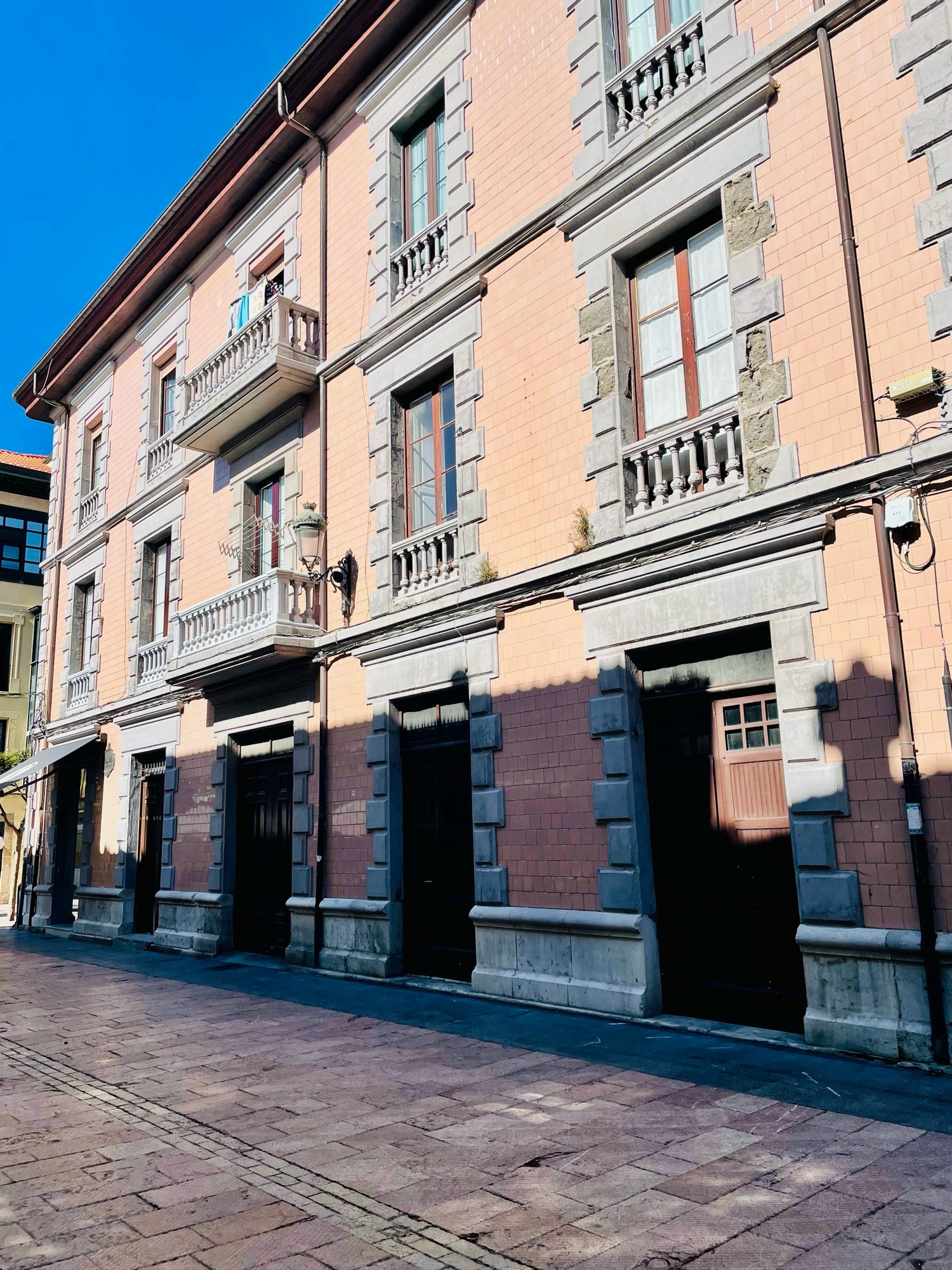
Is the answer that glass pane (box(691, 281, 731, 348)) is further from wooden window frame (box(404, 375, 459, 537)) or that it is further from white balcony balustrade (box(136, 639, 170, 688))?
white balcony balustrade (box(136, 639, 170, 688))

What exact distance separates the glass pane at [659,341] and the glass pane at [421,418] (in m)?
3.31

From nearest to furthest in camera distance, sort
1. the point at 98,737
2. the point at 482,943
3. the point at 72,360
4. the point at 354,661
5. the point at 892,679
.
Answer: the point at 892,679, the point at 482,943, the point at 354,661, the point at 98,737, the point at 72,360

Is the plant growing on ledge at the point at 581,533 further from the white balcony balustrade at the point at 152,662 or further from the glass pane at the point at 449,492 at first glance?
the white balcony balustrade at the point at 152,662

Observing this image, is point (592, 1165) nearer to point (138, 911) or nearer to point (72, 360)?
point (138, 911)

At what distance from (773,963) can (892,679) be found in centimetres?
243

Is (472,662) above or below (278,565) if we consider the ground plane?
below

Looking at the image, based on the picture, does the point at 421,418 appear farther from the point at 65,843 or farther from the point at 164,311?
the point at 65,843

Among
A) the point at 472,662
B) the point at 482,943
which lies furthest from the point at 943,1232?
the point at 472,662

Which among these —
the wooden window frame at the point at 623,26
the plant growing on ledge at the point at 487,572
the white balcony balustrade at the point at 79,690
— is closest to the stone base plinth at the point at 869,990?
the plant growing on ledge at the point at 487,572

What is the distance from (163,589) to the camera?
17.4 m

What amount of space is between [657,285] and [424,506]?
380 centimetres

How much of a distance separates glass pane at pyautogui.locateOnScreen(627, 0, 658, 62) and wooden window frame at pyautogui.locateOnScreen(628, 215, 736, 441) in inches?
74.7

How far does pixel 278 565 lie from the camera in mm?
13867

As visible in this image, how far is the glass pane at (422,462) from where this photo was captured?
11484 mm
